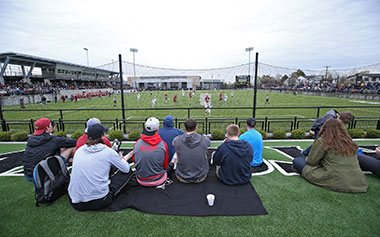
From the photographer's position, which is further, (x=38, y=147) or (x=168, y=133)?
(x=168, y=133)

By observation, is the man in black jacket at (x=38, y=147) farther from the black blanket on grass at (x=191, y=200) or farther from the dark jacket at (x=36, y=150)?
the black blanket on grass at (x=191, y=200)

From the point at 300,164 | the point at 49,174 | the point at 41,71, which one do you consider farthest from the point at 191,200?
the point at 41,71

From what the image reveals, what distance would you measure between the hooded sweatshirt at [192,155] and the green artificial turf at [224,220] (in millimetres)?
908

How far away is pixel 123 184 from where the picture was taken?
11.0 ft

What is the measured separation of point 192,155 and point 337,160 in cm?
248

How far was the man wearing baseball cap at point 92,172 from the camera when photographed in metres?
2.62

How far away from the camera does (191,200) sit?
3143 millimetres

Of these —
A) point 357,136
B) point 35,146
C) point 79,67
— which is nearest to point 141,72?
point 35,146

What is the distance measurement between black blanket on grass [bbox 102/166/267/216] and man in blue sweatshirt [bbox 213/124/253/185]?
0.57ft

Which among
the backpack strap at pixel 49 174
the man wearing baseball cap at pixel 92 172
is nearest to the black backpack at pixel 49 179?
the backpack strap at pixel 49 174

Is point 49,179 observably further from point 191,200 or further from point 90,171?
point 191,200

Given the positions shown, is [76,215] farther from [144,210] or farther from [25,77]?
[25,77]

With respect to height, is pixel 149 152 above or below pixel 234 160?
above

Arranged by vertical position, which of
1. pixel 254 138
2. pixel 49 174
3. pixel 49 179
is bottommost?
pixel 49 179
